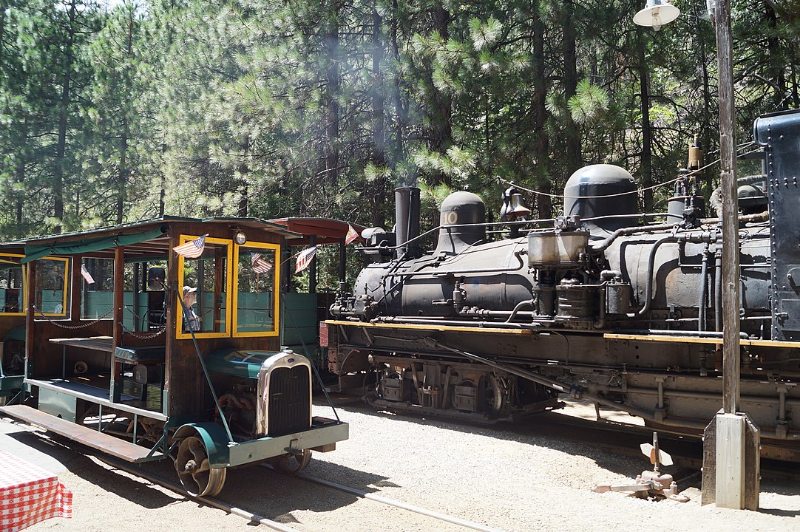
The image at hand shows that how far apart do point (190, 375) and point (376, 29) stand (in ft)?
41.0

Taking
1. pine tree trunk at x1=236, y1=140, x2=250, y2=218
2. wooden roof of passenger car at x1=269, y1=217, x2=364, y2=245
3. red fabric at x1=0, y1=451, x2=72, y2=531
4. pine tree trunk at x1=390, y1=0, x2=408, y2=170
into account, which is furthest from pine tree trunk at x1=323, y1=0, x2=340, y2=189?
red fabric at x1=0, y1=451, x2=72, y2=531

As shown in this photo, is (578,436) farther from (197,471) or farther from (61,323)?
(61,323)

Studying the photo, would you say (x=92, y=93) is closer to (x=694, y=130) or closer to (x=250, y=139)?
(x=250, y=139)

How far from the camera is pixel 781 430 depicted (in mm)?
6945

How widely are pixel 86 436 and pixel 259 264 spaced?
266 centimetres

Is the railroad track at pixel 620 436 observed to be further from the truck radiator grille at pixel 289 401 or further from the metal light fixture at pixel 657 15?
the metal light fixture at pixel 657 15

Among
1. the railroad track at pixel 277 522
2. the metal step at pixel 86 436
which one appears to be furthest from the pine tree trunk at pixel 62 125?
the railroad track at pixel 277 522

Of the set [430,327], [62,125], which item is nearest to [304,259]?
[430,327]

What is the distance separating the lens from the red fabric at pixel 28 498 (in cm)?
381

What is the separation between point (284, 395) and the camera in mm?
6754

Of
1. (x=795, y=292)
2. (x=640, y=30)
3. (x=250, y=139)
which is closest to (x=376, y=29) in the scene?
(x=250, y=139)

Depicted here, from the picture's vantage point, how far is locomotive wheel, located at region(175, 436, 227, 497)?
20.7 feet

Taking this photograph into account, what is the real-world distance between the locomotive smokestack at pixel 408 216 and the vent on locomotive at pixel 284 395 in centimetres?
563

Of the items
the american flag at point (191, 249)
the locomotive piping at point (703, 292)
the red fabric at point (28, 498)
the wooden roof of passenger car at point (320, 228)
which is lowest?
the red fabric at point (28, 498)
